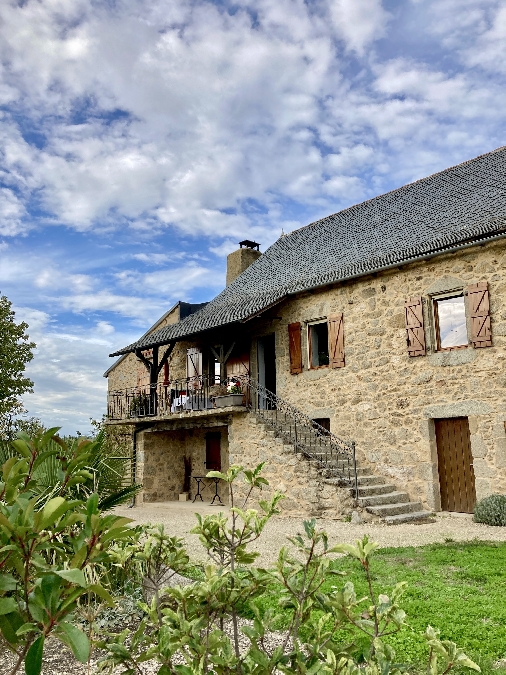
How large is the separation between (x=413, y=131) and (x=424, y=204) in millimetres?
4919

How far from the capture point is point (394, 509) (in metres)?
10.2

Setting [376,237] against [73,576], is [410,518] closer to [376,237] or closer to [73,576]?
[376,237]

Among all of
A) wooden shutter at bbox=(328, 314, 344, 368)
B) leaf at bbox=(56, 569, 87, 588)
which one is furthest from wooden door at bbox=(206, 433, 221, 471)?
leaf at bbox=(56, 569, 87, 588)

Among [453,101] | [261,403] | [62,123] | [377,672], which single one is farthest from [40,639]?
[261,403]

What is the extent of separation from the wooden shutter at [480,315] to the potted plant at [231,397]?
18.0 ft

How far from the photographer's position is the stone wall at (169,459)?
15930 millimetres

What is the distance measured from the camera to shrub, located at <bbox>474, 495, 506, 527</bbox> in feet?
30.3

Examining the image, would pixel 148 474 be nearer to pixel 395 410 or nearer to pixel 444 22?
pixel 395 410

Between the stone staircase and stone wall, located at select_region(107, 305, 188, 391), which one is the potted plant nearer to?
the stone staircase

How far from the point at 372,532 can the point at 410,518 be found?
1354 mm

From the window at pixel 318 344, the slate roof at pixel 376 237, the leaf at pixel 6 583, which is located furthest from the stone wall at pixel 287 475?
the leaf at pixel 6 583

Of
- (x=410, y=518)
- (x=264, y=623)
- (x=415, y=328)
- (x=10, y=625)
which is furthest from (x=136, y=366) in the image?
(x=10, y=625)

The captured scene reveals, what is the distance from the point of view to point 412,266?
1145 cm

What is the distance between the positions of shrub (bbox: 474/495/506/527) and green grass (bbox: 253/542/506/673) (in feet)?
6.29
